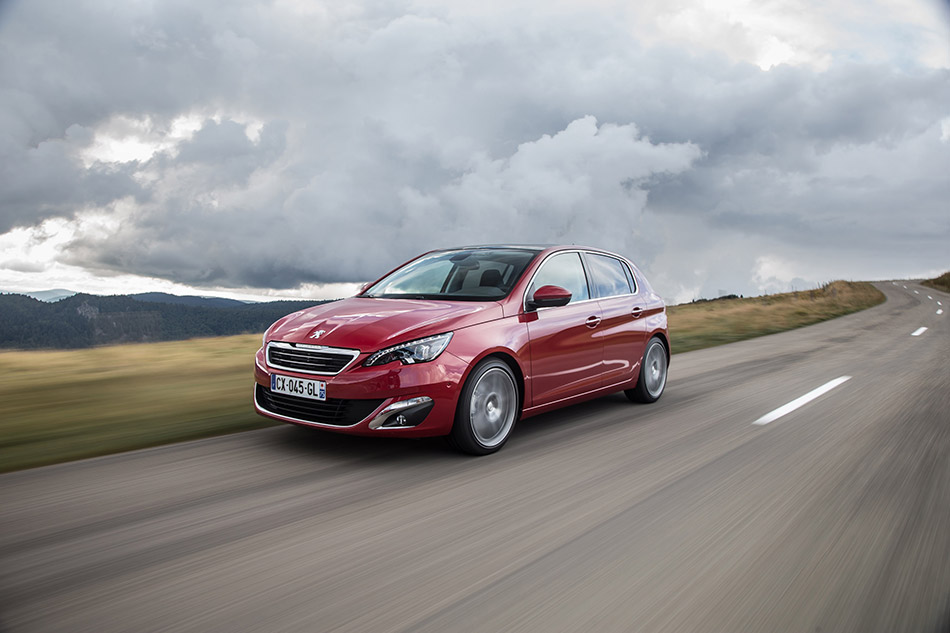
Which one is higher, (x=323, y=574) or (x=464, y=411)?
(x=464, y=411)

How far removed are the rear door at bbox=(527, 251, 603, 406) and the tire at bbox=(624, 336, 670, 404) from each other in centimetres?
99

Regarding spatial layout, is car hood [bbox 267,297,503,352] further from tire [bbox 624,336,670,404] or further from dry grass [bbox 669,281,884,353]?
dry grass [bbox 669,281,884,353]

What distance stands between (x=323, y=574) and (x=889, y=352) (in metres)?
12.5

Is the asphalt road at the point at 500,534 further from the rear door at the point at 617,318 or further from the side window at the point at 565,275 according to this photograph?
the side window at the point at 565,275

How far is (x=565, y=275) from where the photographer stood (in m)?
6.08

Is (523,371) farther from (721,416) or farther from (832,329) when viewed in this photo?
(832,329)

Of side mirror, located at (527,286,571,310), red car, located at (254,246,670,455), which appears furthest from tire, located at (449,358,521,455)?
side mirror, located at (527,286,571,310)

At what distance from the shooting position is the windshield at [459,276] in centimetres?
556

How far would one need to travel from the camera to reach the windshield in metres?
5.56

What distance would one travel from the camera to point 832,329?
1864cm

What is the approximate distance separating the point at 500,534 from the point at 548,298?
7.45 feet

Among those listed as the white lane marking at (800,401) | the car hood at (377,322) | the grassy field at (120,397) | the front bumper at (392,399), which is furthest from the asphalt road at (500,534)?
the car hood at (377,322)

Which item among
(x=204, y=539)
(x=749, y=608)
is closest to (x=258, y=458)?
(x=204, y=539)

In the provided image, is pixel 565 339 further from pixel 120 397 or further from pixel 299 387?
pixel 120 397
